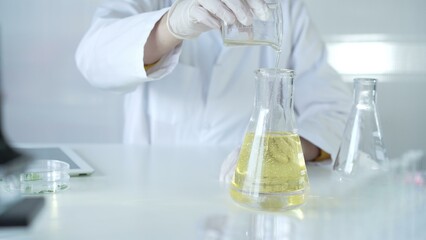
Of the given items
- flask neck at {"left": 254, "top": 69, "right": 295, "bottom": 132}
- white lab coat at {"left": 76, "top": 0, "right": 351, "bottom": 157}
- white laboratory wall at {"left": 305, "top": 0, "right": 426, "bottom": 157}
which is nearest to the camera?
flask neck at {"left": 254, "top": 69, "right": 295, "bottom": 132}

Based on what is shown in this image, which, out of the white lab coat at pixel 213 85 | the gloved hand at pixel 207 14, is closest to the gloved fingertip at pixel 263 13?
the gloved hand at pixel 207 14

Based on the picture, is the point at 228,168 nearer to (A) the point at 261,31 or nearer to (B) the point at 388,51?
(A) the point at 261,31

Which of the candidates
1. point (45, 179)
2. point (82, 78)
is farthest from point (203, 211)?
point (82, 78)

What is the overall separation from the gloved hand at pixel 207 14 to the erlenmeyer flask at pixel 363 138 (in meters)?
0.21

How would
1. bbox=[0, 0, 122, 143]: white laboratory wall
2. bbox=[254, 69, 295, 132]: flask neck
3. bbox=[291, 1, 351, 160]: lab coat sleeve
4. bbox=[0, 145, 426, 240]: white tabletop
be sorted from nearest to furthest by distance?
bbox=[0, 145, 426, 240]: white tabletop < bbox=[254, 69, 295, 132]: flask neck < bbox=[291, 1, 351, 160]: lab coat sleeve < bbox=[0, 0, 122, 143]: white laboratory wall

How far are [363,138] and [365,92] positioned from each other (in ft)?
0.25

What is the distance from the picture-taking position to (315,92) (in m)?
1.34

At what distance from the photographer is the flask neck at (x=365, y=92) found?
78 cm

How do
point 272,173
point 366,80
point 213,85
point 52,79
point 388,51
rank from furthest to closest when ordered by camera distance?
1. point 388,51
2. point 52,79
3. point 213,85
4. point 366,80
5. point 272,173

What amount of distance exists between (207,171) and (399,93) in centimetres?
158

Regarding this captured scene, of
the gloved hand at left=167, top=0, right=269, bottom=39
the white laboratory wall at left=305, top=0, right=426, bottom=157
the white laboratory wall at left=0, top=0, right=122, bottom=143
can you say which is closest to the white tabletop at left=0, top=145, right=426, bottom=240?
the gloved hand at left=167, top=0, right=269, bottom=39

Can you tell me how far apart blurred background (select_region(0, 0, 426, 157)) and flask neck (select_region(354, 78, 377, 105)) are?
4.25ft

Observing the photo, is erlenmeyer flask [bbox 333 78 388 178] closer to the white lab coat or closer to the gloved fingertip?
the gloved fingertip

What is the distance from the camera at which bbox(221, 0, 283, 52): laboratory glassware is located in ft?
2.54
